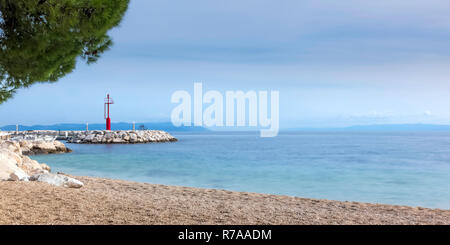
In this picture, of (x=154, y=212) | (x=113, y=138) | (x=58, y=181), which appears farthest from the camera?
(x=113, y=138)

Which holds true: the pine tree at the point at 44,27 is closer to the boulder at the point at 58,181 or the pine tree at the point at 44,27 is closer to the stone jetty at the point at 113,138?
the boulder at the point at 58,181

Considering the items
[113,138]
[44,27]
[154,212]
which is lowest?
[113,138]

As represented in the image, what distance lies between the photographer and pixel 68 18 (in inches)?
144

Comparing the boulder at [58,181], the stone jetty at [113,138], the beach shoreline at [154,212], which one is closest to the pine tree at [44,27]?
the beach shoreline at [154,212]

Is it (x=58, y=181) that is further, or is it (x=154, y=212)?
(x=58, y=181)

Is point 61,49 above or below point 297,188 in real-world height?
above

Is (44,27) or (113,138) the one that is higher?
(44,27)

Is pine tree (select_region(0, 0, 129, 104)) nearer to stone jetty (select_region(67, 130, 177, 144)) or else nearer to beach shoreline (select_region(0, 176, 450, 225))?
beach shoreline (select_region(0, 176, 450, 225))

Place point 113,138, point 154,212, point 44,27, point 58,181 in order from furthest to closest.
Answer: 1. point 113,138
2. point 58,181
3. point 154,212
4. point 44,27

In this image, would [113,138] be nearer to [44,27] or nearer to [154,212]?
[154,212]

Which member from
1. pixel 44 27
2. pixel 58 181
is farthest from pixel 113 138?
pixel 44 27
